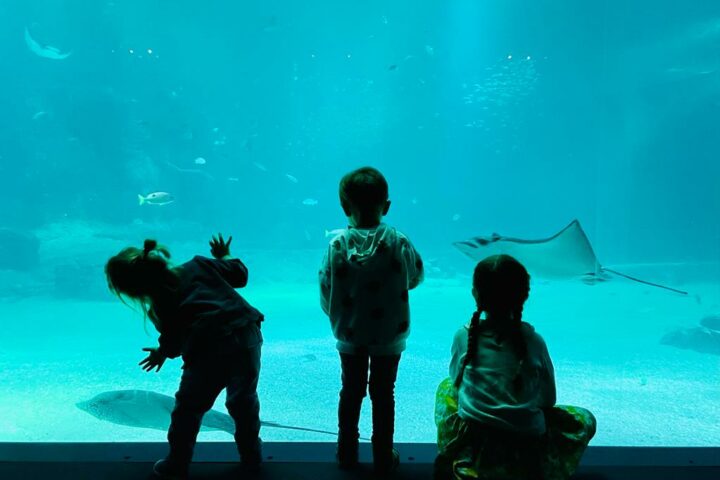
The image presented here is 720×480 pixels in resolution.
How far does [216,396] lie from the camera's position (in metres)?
1.71

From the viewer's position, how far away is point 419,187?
1730 inches

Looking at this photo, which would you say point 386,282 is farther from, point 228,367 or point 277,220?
point 277,220

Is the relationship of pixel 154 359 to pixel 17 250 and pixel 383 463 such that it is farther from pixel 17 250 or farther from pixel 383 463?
pixel 17 250

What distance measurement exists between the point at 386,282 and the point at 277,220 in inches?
1141

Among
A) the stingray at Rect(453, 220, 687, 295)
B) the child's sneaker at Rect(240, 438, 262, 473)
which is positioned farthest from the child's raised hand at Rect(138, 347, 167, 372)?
the stingray at Rect(453, 220, 687, 295)

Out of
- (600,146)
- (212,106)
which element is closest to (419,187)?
(600,146)

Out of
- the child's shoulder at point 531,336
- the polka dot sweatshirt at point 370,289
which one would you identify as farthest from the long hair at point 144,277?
the child's shoulder at point 531,336

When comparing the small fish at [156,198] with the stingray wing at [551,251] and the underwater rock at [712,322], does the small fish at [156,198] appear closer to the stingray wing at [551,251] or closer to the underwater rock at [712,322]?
the stingray wing at [551,251]

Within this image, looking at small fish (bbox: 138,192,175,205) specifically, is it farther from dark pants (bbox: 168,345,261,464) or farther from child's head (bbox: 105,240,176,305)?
dark pants (bbox: 168,345,261,464)

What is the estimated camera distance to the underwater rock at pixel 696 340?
8.67m

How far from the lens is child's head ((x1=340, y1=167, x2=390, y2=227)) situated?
5.64 ft

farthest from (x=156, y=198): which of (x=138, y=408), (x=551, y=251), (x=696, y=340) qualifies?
(x=696, y=340)

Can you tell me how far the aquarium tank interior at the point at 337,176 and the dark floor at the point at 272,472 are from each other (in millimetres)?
1270

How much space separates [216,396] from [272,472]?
0.36 m
